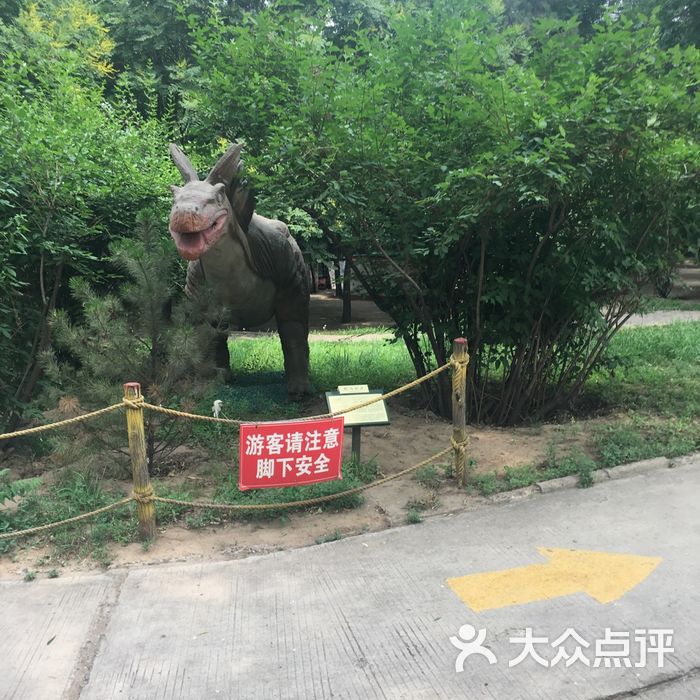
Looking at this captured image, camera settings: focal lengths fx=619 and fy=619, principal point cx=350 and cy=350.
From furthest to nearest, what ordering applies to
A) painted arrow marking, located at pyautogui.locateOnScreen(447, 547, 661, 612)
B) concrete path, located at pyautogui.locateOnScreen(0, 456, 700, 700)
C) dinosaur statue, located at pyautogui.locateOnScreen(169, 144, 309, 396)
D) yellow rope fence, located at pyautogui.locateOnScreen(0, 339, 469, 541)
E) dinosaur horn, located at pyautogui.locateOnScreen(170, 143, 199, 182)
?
dinosaur horn, located at pyautogui.locateOnScreen(170, 143, 199, 182)
dinosaur statue, located at pyautogui.locateOnScreen(169, 144, 309, 396)
yellow rope fence, located at pyautogui.locateOnScreen(0, 339, 469, 541)
painted arrow marking, located at pyautogui.locateOnScreen(447, 547, 661, 612)
concrete path, located at pyautogui.locateOnScreen(0, 456, 700, 700)

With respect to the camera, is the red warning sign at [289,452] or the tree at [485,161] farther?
the tree at [485,161]

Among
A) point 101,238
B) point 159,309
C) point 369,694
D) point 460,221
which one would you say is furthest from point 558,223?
point 101,238

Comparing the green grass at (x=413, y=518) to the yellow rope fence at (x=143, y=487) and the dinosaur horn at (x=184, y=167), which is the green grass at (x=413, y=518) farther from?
the dinosaur horn at (x=184, y=167)

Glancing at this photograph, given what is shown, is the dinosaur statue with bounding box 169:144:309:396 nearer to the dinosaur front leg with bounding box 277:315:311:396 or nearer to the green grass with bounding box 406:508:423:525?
the dinosaur front leg with bounding box 277:315:311:396

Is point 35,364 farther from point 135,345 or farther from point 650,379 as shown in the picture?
point 650,379

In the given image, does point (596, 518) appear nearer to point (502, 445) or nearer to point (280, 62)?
point (502, 445)

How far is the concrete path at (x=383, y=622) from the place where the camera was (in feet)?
8.33

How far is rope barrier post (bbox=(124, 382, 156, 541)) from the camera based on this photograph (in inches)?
141

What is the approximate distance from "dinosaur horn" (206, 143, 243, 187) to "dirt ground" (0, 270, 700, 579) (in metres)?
2.27

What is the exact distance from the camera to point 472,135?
15.2 feet

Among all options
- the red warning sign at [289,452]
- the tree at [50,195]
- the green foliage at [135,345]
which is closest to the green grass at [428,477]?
the red warning sign at [289,452]

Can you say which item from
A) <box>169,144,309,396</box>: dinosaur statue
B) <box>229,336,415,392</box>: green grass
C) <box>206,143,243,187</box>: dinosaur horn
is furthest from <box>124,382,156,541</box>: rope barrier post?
<box>229,336,415,392</box>: green grass

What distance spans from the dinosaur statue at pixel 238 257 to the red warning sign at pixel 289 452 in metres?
1.34

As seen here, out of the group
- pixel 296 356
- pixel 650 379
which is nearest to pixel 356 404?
pixel 296 356
